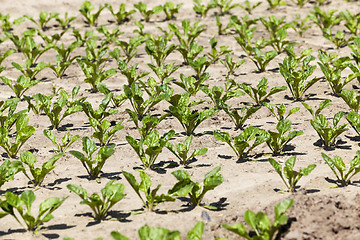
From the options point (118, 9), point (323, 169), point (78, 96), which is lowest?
point (323, 169)

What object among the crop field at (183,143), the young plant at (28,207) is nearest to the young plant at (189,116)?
the crop field at (183,143)

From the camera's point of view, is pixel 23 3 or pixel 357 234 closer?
pixel 357 234

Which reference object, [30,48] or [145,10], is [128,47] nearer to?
[30,48]

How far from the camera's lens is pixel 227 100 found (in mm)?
5707

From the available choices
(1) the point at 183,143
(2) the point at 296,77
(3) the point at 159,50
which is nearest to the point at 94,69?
(3) the point at 159,50

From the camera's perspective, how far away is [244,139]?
4.40 meters

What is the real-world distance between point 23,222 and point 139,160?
1.16m

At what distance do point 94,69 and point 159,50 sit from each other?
1.03 metres

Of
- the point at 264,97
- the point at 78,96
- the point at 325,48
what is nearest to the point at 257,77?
the point at 264,97

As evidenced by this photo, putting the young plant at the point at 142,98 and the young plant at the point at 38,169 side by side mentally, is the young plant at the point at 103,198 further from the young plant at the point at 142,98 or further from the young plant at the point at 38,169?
the young plant at the point at 142,98

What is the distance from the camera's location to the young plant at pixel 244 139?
4.25 metres

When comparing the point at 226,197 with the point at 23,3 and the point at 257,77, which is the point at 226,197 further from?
the point at 23,3

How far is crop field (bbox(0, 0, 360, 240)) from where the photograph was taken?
339 centimetres

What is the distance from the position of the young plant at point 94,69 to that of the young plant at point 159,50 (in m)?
0.57
